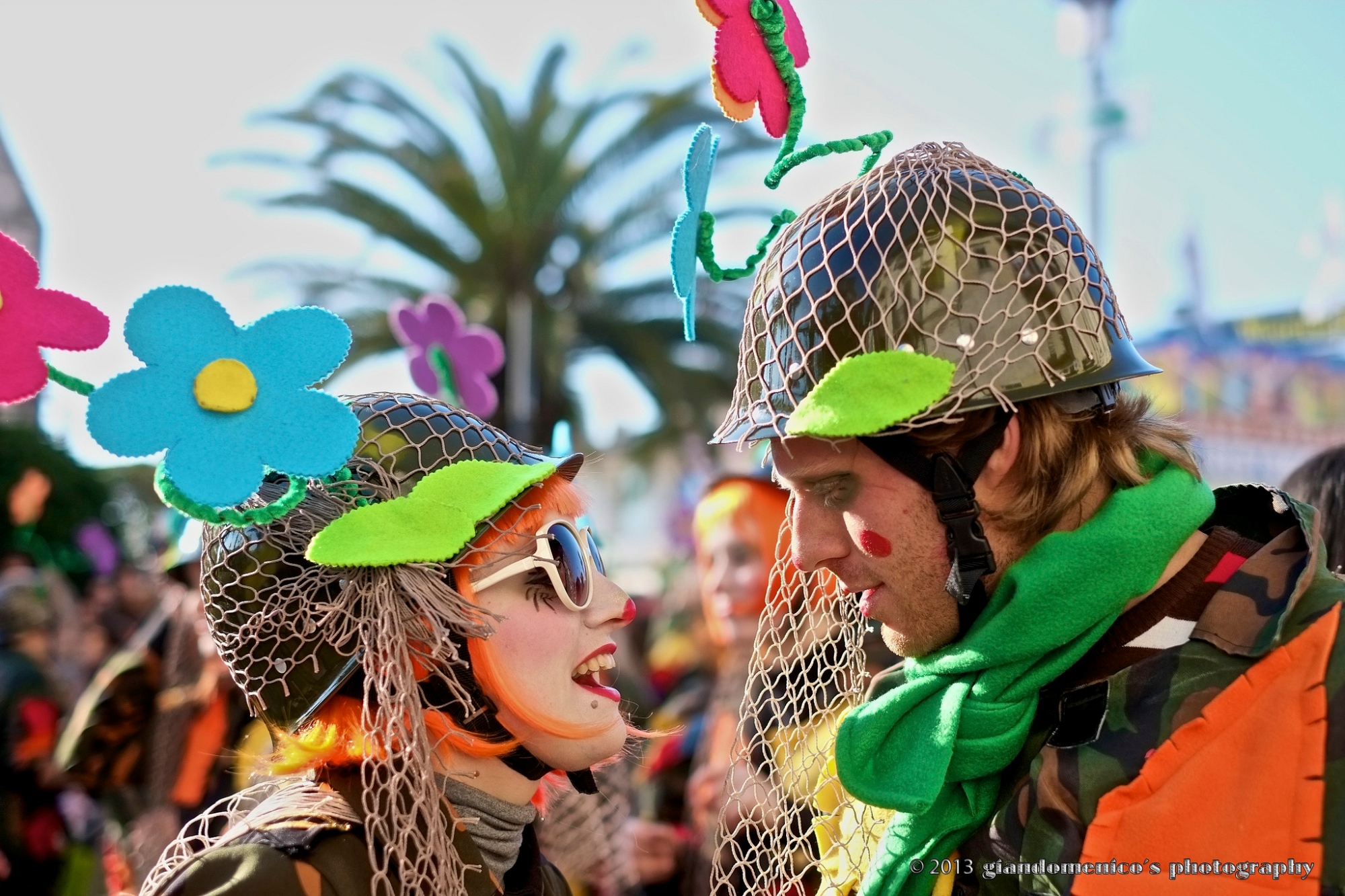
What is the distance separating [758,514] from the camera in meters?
5.17

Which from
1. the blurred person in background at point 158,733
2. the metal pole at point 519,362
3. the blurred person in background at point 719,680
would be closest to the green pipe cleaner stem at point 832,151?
the blurred person in background at point 719,680

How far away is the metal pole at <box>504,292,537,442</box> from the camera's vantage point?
13.1 m

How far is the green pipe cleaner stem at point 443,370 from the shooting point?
3719 mm

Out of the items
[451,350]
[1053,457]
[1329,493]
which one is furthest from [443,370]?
[1329,493]

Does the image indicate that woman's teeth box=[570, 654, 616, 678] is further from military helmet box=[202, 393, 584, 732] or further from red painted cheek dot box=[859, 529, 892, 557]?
red painted cheek dot box=[859, 529, 892, 557]

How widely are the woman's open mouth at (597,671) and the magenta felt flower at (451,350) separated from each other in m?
1.49

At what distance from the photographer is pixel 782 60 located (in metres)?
2.51

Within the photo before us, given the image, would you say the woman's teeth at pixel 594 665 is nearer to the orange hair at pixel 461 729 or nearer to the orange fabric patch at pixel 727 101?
the orange hair at pixel 461 729

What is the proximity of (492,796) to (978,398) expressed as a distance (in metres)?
1.20

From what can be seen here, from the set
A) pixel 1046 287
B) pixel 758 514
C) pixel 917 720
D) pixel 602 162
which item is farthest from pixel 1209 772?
pixel 602 162

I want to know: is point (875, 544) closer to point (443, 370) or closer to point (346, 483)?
point (346, 483)

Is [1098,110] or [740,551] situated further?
[1098,110]

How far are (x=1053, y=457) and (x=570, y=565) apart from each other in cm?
94

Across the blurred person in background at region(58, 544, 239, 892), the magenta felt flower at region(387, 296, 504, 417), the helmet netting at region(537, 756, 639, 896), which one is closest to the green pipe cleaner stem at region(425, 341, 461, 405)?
the magenta felt flower at region(387, 296, 504, 417)
